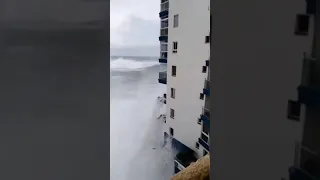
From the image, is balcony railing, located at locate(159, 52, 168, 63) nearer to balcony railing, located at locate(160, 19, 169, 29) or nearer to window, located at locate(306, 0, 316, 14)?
balcony railing, located at locate(160, 19, 169, 29)

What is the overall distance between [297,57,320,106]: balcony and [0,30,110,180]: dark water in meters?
0.36

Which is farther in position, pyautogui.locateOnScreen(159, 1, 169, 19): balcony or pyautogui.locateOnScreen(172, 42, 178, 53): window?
pyautogui.locateOnScreen(159, 1, 169, 19): balcony

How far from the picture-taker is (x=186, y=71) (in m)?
2.96

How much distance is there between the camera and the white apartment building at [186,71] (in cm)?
268

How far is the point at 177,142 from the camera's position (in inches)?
133

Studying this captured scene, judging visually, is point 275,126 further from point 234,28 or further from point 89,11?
point 89,11

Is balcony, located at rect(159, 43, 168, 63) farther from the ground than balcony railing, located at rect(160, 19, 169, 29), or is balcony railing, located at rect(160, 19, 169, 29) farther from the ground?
balcony railing, located at rect(160, 19, 169, 29)

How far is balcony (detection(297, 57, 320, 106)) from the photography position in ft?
1.69

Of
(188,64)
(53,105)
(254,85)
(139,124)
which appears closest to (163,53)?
(188,64)

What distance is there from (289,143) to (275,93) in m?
0.11

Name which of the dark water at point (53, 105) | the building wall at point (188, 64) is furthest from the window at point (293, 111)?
the building wall at point (188, 64)

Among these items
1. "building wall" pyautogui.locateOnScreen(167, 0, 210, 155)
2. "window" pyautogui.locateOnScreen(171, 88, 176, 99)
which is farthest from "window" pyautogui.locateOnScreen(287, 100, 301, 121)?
"window" pyautogui.locateOnScreen(171, 88, 176, 99)

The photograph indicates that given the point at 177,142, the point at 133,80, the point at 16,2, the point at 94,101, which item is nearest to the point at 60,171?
the point at 94,101

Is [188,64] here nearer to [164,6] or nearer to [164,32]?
[164,32]
